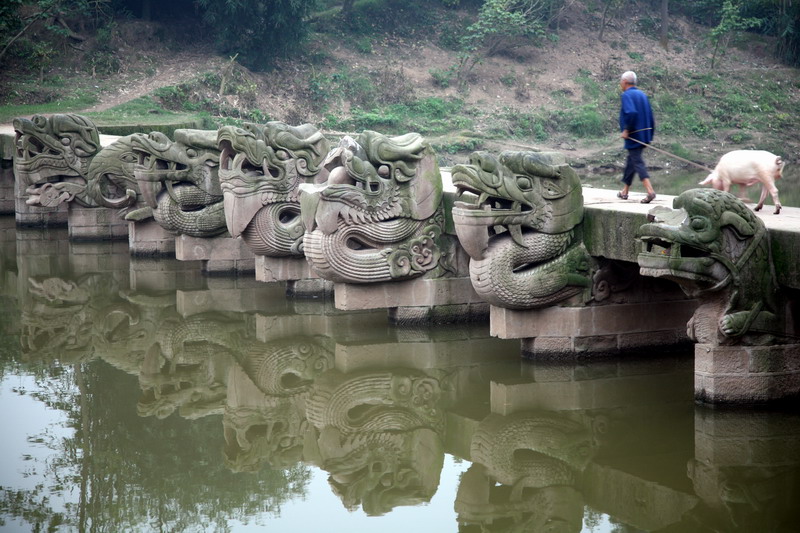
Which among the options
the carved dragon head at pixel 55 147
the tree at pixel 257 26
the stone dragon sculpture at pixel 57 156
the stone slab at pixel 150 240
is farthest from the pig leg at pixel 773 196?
the tree at pixel 257 26

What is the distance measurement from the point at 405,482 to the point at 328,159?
4565 mm

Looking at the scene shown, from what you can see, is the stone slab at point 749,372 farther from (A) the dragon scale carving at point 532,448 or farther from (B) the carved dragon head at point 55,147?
(B) the carved dragon head at point 55,147

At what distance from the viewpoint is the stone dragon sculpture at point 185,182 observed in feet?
47.5

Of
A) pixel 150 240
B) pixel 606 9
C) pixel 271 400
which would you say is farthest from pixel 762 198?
pixel 606 9

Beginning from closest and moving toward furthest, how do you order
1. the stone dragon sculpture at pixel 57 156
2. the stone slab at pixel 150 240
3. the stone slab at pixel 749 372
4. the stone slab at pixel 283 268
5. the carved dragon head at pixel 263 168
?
the stone slab at pixel 749 372 → the carved dragon head at pixel 263 168 → the stone slab at pixel 283 268 → the stone slab at pixel 150 240 → the stone dragon sculpture at pixel 57 156

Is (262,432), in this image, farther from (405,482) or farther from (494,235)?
(494,235)

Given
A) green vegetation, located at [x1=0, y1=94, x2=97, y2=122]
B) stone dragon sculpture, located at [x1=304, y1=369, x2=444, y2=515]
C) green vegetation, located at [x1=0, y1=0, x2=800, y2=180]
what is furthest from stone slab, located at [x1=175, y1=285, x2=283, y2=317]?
green vegetation, located at [x1=0, y1=94, x2=97, y2=122]

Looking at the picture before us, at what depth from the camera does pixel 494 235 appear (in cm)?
987

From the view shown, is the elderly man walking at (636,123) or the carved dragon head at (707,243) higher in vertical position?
the elderly man walking at (636,123)

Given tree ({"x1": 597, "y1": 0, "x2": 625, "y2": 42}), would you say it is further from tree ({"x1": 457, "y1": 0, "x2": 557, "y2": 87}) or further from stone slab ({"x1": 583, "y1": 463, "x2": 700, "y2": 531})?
stone slab ({"x1": 583, "y1": 463, "x2": 700, "y2": 531})

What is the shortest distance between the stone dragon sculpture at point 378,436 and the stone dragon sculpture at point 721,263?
217cm

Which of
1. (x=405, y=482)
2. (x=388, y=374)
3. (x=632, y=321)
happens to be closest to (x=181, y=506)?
(x=405, y=482)

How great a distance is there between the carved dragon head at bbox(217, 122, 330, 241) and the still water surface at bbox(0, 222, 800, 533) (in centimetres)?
125

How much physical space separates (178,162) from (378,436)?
7031mm
